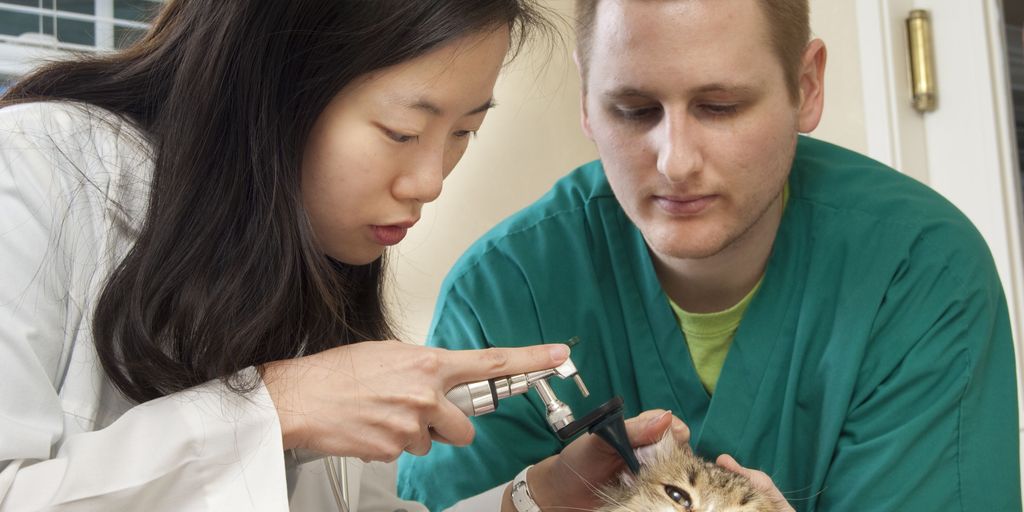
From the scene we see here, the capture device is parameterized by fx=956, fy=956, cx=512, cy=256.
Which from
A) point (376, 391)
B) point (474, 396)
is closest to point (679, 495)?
point (474, 396)

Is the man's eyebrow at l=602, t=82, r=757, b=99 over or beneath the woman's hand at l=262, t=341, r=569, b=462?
over

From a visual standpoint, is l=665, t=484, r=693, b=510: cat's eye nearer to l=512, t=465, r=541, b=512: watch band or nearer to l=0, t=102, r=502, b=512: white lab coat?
l=512, t=465, r=541, b=512: watch band

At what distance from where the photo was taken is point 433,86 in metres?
1.00

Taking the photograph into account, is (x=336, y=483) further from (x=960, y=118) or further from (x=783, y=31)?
(x=960, y=118)

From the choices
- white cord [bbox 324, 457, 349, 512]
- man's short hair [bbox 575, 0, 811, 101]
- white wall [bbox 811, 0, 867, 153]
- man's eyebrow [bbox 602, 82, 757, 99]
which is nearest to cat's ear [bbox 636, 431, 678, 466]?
white cord [bbox 324, 457, 349, 512]

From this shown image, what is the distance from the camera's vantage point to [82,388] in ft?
3.02

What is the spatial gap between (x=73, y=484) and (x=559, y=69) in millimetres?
1860

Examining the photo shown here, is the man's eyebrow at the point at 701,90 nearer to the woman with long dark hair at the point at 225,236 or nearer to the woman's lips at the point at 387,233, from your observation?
the woman with long dark hair at the point at 225,236

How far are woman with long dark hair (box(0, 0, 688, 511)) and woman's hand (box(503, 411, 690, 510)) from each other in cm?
27

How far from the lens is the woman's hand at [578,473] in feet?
4.06

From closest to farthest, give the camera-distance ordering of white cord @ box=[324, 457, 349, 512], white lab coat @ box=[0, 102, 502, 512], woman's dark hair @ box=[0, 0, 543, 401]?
white lab coat @ box=[0, 102, 502, 512]
woman's dark hair @ box=[0, 0, 543, 401]
white cord @ box=[324, 457, 349, 512]

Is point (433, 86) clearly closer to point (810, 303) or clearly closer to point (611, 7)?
point (611, 7)

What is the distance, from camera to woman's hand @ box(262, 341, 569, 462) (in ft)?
2.99

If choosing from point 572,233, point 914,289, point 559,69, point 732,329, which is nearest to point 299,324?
point 572,233
